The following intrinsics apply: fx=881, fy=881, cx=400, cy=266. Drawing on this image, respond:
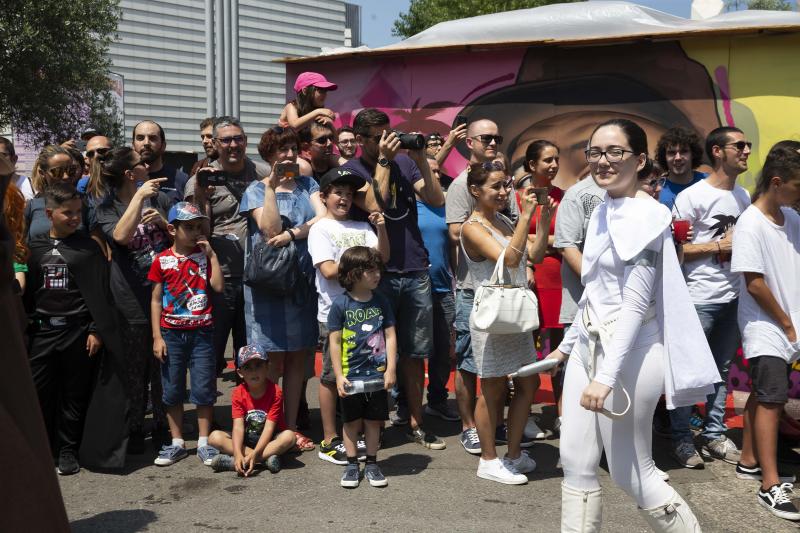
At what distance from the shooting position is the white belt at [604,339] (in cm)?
356

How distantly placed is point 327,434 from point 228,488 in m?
0.85

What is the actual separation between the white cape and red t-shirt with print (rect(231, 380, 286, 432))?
274 centimetres

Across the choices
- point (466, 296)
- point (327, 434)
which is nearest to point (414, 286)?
point (466, 296)

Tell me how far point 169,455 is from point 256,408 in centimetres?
66

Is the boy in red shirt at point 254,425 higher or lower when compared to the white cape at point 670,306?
lower

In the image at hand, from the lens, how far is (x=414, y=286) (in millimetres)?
6105

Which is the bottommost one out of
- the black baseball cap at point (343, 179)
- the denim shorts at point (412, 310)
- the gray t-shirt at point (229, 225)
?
the denim shorts at point (412, 310)

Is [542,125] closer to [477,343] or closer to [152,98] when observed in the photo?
[477,343]

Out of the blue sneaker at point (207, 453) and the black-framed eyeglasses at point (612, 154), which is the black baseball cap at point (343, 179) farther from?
the black-framed eyeglasses at point (612, 154)

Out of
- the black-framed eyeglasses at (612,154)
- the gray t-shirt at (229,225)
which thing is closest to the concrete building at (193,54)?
the gray t-shirt at (229,225)

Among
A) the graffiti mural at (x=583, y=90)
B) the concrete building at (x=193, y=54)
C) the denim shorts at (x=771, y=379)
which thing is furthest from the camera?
the concrete building at (x=193, y=54)

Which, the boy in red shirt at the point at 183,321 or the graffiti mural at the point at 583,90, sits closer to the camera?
the boy in red shirt at the point at 183,321

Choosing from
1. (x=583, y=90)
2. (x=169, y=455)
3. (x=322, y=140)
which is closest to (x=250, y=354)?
(x=169, y=455)

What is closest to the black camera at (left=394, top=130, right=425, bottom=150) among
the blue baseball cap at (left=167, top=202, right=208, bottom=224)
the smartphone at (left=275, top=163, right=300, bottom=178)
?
the smartphone at (left=275, top=163, right=300, bottom=178)
